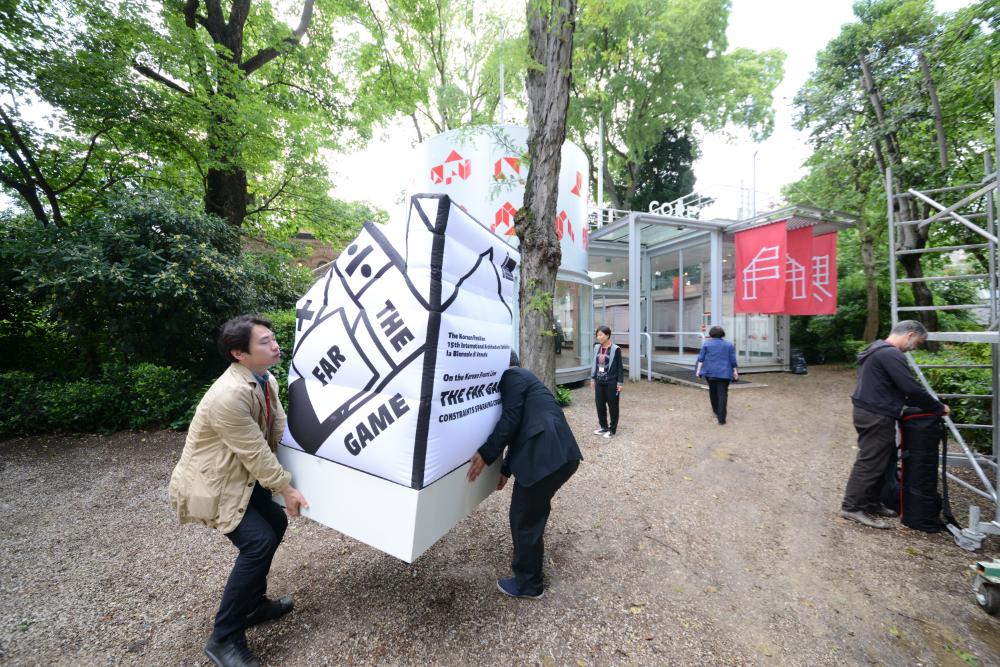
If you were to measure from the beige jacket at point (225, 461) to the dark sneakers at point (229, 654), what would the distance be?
1.98 ft

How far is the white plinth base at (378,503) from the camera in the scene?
1731 mm

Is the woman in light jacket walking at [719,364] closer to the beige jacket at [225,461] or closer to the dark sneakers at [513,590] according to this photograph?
the dark sneakers at [513,590]

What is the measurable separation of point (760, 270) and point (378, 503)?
10.6m

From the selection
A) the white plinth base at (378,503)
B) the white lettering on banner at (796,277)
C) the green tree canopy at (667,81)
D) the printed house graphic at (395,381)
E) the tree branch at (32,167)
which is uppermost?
the green tree canopy at (667,81)

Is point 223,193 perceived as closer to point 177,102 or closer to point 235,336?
point 177,102

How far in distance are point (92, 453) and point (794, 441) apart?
9.53m

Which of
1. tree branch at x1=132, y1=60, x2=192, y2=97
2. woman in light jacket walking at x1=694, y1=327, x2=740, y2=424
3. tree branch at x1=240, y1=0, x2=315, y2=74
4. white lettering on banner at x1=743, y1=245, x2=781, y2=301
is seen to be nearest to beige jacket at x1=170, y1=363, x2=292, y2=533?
woman in light jacket walking at x1=694, y1=327, x2=740, y2=424

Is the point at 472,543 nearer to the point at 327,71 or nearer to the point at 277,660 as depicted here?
the point at 277,660

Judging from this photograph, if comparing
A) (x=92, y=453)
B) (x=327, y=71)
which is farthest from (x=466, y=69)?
(x=92, y=453)

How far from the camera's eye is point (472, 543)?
10.4 feet

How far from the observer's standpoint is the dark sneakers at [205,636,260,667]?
1922 mm

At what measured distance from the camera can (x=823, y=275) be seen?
9.91 metres

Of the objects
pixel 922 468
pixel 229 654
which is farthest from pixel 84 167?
pixel 922 468

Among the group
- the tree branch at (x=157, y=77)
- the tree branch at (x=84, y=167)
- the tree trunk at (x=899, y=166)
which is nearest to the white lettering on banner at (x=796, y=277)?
the tree trunk at (x=899, y=166)
